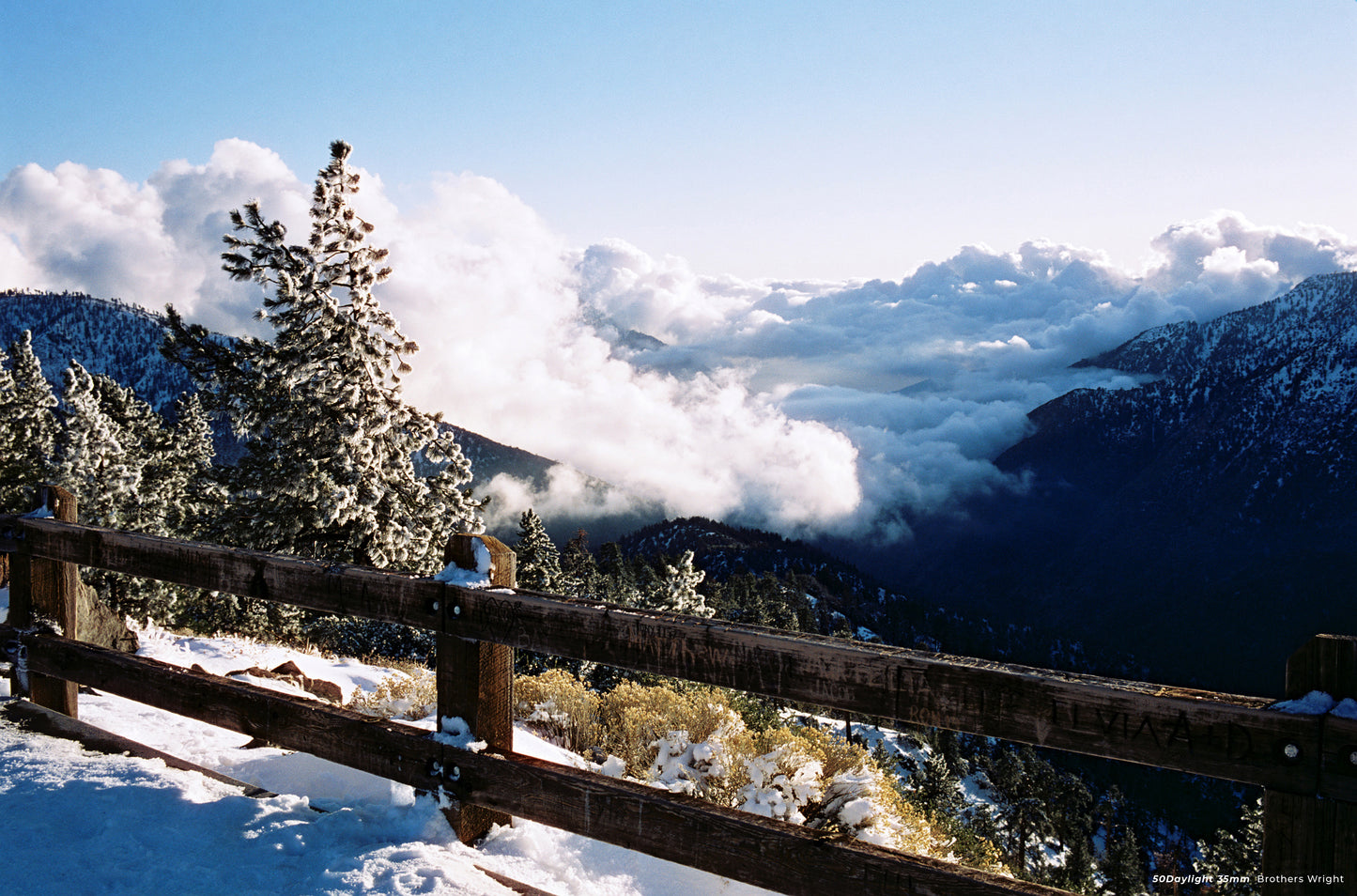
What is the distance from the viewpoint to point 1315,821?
7.39 feet

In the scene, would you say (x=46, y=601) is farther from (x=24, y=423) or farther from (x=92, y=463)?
(x=24, y=423)

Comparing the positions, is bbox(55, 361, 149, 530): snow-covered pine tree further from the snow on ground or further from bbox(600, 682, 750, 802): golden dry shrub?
the snow on ground

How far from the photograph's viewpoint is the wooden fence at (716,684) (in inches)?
89.6

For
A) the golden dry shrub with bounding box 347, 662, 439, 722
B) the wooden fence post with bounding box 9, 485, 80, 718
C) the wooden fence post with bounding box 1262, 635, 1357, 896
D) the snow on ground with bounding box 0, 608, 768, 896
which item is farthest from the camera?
the golden dry shrub with bounding box 347, 662, 439, 722

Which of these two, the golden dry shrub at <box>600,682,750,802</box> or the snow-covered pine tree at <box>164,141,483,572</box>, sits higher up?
the snow-covered pine tree at <box>164,141,483,572</box>

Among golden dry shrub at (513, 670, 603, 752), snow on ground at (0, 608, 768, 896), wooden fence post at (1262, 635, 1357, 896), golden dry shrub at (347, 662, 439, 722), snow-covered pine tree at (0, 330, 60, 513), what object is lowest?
golden dry shrub at (513, 670, 603, 752)

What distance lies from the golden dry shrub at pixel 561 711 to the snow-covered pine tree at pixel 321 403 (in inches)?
400

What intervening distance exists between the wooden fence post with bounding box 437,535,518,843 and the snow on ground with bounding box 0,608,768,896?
31 centimetres

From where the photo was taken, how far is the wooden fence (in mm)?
2275

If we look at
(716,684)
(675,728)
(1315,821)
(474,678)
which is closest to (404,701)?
(675,728)

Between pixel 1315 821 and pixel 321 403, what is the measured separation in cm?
1846

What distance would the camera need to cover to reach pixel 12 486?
103 ft

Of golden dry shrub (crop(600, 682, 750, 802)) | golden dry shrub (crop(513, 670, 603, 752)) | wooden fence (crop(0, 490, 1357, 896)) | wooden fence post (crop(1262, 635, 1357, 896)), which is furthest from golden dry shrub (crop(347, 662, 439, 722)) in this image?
wooden fence post (crop(1262, 635, 1357, 896))

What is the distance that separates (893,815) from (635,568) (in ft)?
312
